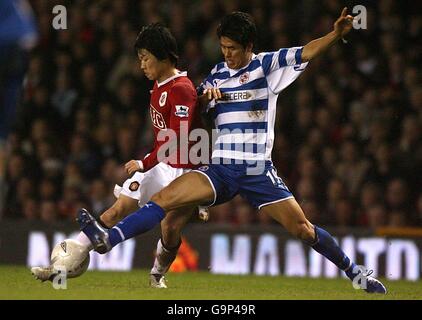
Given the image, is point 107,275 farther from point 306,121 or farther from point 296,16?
point 296,16

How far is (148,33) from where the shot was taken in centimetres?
717

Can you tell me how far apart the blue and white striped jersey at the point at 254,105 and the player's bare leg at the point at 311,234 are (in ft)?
1.19

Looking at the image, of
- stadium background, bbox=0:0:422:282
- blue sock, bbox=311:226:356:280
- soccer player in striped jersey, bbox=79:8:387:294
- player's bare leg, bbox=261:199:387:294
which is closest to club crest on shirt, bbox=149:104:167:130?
soccer player in striped jersey, bbox=79:8:387:294

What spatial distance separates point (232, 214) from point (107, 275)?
285cm

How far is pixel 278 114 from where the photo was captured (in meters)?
11.9

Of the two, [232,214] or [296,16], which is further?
[296,16]

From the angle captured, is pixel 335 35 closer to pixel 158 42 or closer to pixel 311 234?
pixel 158 42

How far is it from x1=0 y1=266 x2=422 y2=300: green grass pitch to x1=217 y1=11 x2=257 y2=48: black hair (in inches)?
65.6

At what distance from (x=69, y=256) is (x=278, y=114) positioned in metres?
5.73

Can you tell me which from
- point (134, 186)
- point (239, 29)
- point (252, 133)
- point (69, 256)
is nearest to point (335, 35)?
point (239, 29)

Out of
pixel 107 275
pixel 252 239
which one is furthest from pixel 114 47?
pixel 107 275

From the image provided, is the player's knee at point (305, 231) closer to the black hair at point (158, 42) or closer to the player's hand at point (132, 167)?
the player's hand at point (132, 167)

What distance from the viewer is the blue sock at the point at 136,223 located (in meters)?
6.57
